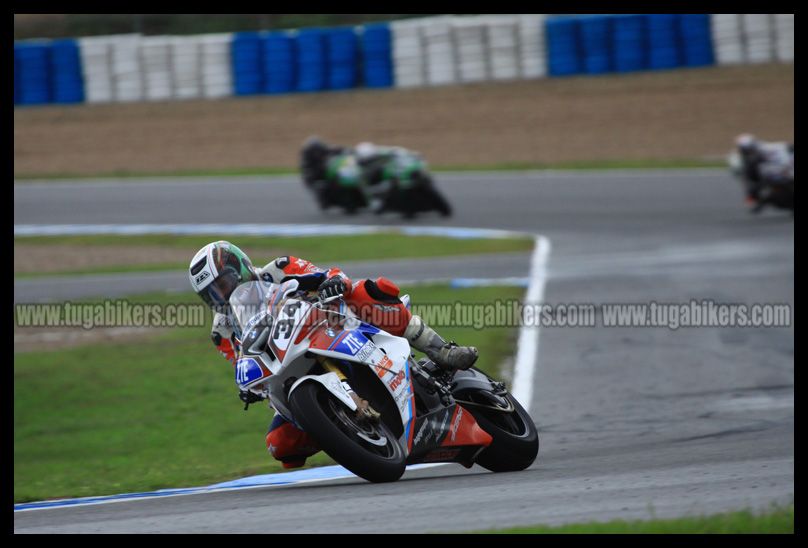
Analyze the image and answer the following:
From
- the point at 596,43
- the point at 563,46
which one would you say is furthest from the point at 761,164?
the point at 563,46

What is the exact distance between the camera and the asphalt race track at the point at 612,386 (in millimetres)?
5438

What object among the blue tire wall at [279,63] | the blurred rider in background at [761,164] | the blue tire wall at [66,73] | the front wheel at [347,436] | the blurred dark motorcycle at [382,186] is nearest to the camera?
the front wheel at [347,436]

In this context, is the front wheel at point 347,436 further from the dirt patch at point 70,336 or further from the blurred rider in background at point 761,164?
the blurred rider in background at point 761,164

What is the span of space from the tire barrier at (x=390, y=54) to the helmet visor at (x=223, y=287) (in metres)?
24.9

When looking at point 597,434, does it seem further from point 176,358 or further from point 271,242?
point 271,242

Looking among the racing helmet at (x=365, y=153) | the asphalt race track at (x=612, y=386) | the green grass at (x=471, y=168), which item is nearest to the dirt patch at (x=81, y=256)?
the asphalt race track at (x=612, y=386)

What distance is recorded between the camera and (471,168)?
1084 inches

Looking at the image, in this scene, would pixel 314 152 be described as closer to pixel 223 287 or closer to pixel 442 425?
pixel 223 287

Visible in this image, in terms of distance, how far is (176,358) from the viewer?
13016 mm

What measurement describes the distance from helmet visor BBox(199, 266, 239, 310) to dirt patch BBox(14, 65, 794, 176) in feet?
69.1

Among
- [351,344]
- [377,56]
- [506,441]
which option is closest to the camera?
[351,344]

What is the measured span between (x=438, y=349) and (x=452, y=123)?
24519mm

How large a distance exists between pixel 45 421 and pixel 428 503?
621cm

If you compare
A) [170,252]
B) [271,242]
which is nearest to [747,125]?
[271,242]
